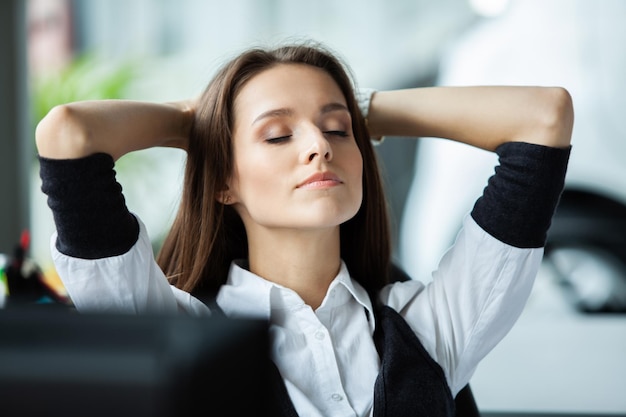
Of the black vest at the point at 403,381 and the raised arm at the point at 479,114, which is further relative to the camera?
the raised arm at the point at 479,114

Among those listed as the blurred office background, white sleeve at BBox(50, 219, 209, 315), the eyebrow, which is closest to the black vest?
white sleeve at BBox(50, 219, 209, 315)

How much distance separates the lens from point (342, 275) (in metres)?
1.33

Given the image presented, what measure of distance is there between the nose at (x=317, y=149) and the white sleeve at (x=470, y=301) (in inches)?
11.1

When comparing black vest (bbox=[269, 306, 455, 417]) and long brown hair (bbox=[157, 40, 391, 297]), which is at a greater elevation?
long brown hair (bbox=[157, 40, 391, 297])

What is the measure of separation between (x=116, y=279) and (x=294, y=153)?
1.09 feet

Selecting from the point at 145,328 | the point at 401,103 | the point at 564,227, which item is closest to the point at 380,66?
the point at 564,227

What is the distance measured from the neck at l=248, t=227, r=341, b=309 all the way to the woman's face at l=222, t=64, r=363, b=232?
0.12 feet

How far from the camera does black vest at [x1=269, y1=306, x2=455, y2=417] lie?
3.83ft

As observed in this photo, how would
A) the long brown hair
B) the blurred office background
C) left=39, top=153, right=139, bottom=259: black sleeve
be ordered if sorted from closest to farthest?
left=39, top=153, right=139, bottom=259: black sleeve < the long brown hair < the blurred office background

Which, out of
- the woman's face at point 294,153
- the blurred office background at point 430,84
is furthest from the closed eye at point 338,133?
the blurred office background at point 430,84

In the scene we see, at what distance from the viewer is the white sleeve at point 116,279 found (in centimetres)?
114

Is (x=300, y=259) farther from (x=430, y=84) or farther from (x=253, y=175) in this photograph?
(x=430, y=84)

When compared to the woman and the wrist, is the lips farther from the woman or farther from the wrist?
the wrist

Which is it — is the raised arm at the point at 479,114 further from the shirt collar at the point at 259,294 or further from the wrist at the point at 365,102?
the shirt collar at the point at 259,294
